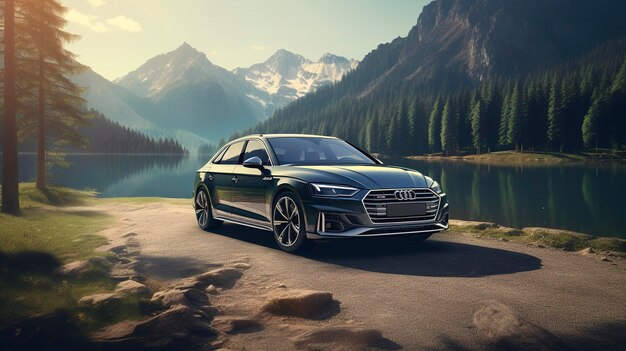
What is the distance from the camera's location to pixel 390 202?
858 centimetres

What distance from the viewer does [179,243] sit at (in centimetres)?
1062

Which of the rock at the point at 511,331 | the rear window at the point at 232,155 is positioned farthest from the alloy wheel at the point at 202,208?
the rock at the point at 511,331

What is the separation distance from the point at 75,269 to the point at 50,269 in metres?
0.55

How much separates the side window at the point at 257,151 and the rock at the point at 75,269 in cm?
370

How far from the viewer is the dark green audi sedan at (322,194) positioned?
8477 mm

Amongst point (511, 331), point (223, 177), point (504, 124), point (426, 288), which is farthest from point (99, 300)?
point (504, 124)

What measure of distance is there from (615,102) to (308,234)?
92.8m

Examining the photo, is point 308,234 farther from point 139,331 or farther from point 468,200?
point 468,200

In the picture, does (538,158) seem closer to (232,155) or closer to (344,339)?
(232,155)

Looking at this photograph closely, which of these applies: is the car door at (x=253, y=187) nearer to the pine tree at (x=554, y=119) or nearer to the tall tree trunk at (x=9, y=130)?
the tall tree trunk at (x=9, y=130)

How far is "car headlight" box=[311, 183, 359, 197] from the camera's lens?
8.51 metres

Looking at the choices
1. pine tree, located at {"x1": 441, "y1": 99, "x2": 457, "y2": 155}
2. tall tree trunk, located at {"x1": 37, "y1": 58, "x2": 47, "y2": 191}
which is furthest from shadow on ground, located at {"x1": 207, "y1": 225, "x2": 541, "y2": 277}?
pine tree, located at {"x1": 441, "y1": 99, "x2": 457, "y2": 155}

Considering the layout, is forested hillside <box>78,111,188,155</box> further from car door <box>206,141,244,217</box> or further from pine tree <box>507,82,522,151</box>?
car door <box>206,141,244,217</box>

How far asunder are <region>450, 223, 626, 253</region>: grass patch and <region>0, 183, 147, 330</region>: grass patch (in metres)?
7.66
